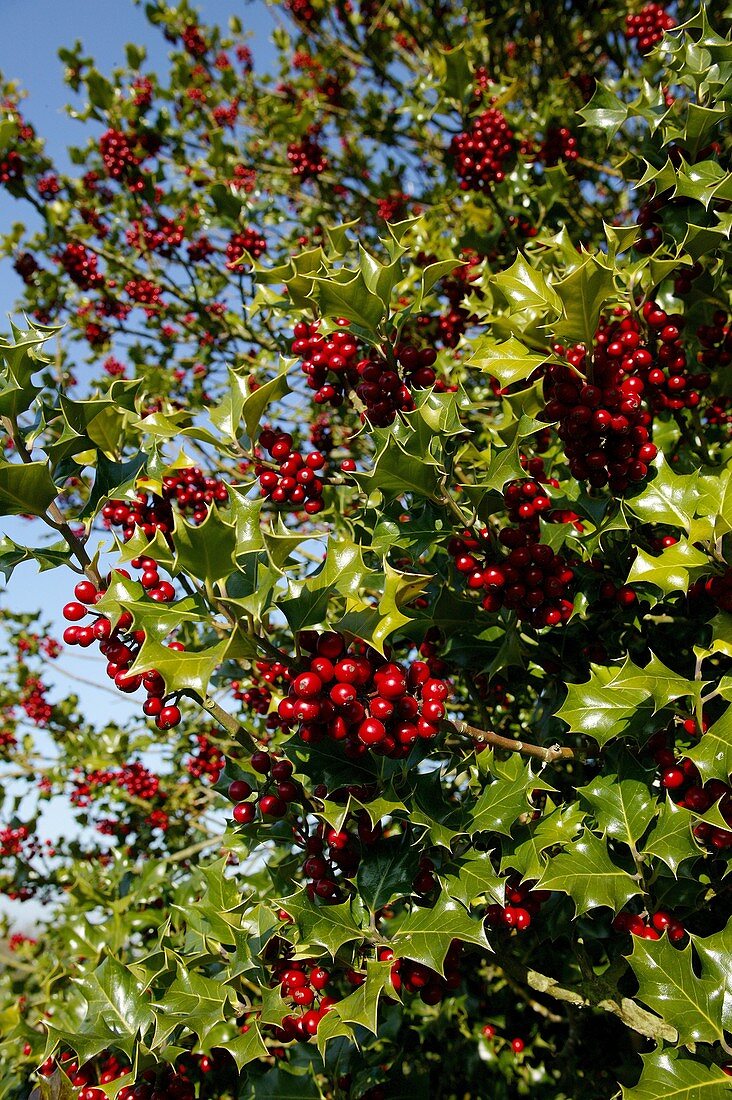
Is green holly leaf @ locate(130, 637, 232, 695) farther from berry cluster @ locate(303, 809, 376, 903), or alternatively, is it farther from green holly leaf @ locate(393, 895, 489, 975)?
green holly leaf @ locate(393, 895, 489, 975)

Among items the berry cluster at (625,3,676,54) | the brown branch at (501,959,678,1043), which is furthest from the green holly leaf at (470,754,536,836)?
the berry cluster at (625,3,676,54)

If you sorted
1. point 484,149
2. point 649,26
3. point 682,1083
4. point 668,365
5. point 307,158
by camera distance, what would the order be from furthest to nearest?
1. point 307,158
2. point 649,26
3. point 484,149
4. point 668,365
5. point 682,1083

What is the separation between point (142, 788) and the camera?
4.37m

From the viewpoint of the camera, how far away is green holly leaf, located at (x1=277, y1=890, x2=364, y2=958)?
5.06ft

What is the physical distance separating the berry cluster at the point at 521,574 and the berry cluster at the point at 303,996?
105cm

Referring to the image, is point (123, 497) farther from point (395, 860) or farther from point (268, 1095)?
point (268, 1095)

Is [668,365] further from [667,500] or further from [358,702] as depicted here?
[358,702]

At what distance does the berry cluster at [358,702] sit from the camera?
4.44 ft

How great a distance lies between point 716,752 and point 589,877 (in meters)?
0.43

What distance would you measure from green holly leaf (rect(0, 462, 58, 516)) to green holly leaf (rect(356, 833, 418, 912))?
3.68 feet

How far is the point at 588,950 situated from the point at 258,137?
20.3ft

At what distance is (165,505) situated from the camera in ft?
7.29

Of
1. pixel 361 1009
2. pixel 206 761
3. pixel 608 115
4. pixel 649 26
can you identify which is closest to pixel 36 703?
pixel 206 761

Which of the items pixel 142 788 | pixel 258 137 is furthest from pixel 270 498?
pixel 258 137
